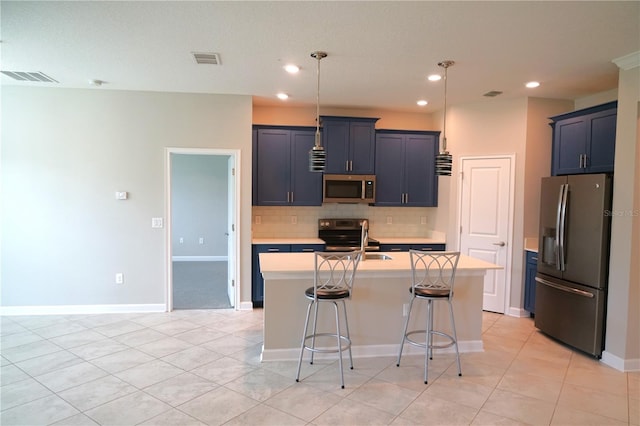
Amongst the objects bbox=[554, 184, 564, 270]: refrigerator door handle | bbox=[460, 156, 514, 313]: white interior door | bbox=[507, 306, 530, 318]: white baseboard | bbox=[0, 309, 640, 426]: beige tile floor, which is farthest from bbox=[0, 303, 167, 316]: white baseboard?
bbox=[554, 184, 564, 270]: refrigerator door handle

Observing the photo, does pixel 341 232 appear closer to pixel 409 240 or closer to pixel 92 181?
pixel 409 240

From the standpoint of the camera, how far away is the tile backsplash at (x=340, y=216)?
5.63m

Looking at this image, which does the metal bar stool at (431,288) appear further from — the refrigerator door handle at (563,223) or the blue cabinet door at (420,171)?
the blue cabinet door at (420,171)

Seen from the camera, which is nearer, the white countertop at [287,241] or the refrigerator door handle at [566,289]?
the refrigerator door handle at [566,289]

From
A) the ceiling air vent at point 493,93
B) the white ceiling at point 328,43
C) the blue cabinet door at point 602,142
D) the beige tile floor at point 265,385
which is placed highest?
the ceiling air vent at point 493,93

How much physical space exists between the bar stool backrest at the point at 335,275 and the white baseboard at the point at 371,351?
672mm

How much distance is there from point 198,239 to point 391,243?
16.2 feet

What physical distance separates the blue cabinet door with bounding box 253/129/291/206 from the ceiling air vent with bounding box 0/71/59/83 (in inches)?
95.5

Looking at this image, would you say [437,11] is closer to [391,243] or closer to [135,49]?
[135,49]

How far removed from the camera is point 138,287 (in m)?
4.88

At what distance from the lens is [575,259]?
3.75 metres

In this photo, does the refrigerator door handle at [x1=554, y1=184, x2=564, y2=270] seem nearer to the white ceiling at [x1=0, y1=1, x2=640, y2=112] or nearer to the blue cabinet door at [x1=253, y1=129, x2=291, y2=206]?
the white ceiling at [x1=0, y1=1, x2=640, y2=112]

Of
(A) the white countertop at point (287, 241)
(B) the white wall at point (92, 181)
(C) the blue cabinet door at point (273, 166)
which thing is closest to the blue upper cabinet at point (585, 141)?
(A) the white countertop at point (287, 241)

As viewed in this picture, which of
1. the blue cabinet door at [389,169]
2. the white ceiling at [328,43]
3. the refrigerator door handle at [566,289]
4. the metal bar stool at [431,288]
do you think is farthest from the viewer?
the blue cabinet door at [389,169]
